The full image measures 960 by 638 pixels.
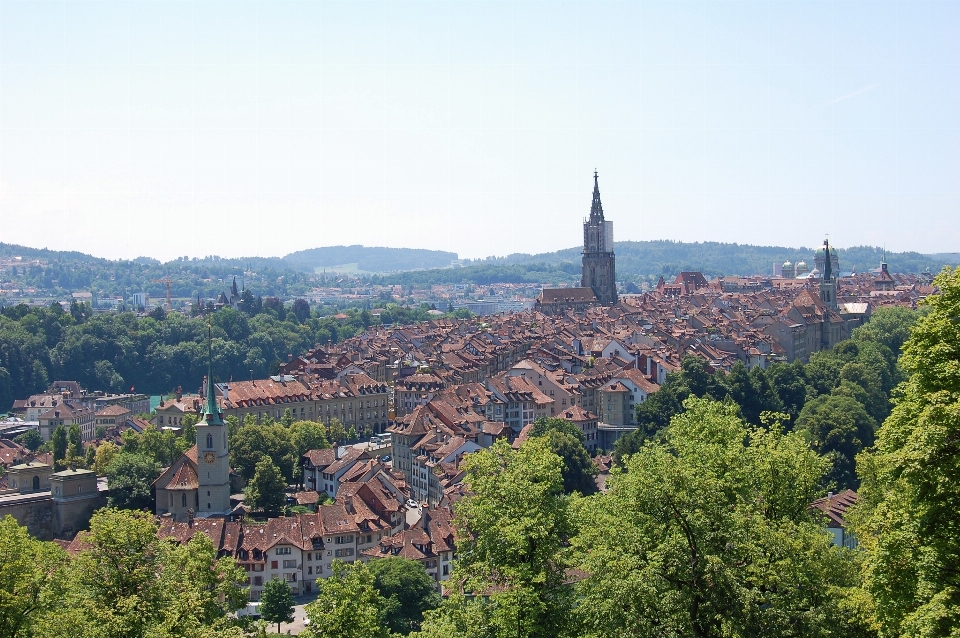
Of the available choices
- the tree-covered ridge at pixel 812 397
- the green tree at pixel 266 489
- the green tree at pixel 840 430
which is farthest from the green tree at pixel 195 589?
the green tree at pixel 840 430

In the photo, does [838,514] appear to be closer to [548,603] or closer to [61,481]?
[548,603]

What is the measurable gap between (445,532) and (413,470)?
16.2m

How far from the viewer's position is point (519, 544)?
76.8 ft

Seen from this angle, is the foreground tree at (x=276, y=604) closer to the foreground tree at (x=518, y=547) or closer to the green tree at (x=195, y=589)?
the green tree at (x=195, y=589)

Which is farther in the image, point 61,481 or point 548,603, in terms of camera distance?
point 61,481

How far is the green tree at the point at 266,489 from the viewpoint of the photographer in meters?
57.1

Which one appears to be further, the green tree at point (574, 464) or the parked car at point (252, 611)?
the green tree at point (574, 464)

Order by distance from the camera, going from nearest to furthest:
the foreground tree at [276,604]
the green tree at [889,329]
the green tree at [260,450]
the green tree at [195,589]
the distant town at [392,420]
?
the green tree at [195,589] → the foreground tree at [276,604] → the distant town at [392,420] → the green tree at [260,450] → the green tree at [889,329]

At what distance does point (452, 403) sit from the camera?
74812mm

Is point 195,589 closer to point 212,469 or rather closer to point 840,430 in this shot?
point 212,469

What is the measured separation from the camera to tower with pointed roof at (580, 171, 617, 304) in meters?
151

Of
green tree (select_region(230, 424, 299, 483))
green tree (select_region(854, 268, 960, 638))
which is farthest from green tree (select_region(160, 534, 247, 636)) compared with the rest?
green tree (select_region(230, 424, 299, 483))

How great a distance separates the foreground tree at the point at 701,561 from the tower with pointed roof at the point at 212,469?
35.1m

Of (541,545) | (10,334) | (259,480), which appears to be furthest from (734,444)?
(10,334)
